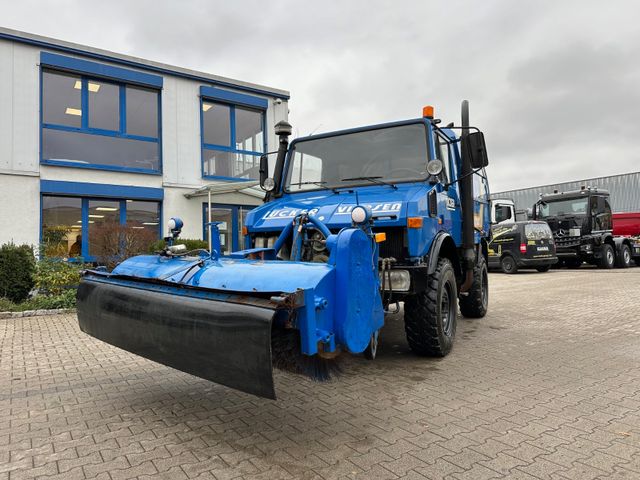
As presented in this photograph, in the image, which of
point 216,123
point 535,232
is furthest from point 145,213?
point 535,232

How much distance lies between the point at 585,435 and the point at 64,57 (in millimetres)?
12748

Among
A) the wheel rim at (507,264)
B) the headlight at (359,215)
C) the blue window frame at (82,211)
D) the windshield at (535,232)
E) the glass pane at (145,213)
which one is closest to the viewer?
the headlight at (359,215)

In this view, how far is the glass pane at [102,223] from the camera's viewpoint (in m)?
9.76

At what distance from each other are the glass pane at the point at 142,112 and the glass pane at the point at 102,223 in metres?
2.12

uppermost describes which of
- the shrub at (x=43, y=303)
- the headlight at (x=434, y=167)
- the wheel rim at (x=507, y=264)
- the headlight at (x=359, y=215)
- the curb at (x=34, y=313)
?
the headlight at (x=434, y=167)

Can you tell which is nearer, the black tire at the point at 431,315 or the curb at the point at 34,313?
the black tire at the point at 431,315

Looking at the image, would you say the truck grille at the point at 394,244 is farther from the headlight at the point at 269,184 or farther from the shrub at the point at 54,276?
the shrub at the point at 54,276

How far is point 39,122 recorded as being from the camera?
423 inches

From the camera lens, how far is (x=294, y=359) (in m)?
2.62

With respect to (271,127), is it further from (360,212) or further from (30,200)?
(360,212)

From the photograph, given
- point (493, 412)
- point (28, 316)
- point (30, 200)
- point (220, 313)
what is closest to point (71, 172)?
point (30, 200)

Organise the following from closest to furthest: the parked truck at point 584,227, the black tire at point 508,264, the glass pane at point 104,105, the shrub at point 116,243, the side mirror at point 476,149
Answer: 1. the side mirror at point 476,149
2. the shrub at point 116,243
3. the glass pane at point 104,105
4. the black tire at point 508,264
5. the parked truck at point 584,227

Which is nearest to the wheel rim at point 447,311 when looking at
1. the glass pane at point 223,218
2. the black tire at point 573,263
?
the glass pane at point 223,218

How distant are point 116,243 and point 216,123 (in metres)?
5.61
